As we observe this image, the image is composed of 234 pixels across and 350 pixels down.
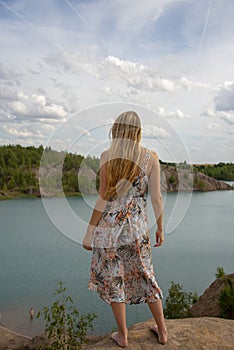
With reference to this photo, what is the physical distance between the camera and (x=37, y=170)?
3203 cm

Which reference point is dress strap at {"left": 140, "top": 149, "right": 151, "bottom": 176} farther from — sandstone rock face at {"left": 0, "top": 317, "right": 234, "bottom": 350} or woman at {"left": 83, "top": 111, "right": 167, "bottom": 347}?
→ sandstone rock face at {"left": 0, "top": 317, "right": 234, "bottom": 350}

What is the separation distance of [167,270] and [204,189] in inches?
2039

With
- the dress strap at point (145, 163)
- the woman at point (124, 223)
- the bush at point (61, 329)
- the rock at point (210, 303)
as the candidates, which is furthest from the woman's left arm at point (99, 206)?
the rock at point (210, 303)

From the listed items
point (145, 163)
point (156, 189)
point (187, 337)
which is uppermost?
point (145, 163)

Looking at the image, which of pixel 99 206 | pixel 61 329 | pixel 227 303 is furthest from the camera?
pixel 227 303

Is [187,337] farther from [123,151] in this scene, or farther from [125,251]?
[123,151]

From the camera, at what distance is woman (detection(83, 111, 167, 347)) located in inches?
106

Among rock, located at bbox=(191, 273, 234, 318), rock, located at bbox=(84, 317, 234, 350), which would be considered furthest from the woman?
rock, located at bbox=(191, 273, 234, 318)

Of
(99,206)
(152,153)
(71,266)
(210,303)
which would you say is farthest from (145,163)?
(71,266)

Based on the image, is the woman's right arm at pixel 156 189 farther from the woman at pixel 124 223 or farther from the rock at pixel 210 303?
the rock at pixel 210 303

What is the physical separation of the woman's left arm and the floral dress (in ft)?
0.12

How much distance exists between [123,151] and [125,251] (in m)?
0.77

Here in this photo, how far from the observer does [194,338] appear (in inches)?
124

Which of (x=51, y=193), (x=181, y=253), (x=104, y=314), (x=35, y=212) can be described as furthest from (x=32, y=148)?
(x=51, y=193)
